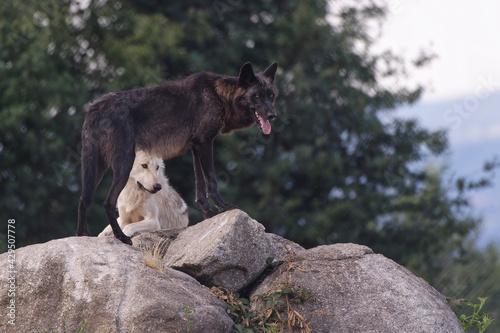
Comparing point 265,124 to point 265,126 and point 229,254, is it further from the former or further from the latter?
point 229,254

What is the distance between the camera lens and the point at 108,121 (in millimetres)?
7816

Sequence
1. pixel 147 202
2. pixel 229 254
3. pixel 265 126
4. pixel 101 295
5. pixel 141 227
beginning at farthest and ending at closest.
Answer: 1. pixel 147 202
2. pixel 141 227
3. pixel 265 126
4. pixel 229 254
5. pixel 101 295

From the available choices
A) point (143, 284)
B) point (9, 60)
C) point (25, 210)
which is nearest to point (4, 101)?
point (9, 60)

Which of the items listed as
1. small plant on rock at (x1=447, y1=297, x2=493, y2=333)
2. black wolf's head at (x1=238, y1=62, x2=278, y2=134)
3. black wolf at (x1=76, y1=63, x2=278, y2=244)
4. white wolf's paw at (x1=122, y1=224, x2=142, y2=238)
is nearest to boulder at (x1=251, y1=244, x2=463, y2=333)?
small plant on rock at (x1=447, y1=297, x2=493, y2=333)

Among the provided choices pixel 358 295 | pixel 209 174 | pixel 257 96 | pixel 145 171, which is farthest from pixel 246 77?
pixel 358 295

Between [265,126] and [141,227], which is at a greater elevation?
[265,126]

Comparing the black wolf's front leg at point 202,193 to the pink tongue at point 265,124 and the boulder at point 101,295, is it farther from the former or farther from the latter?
the boulder at point 101,295

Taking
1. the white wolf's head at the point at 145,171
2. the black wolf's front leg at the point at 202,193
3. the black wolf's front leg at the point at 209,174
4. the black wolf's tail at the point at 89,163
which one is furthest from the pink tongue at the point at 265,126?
the black wolf's tail at the point at 89,163

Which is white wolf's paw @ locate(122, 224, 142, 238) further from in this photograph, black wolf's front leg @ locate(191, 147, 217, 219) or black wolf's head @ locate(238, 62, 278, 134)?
black wolf's head @ locate(238, 62, 278, 134)

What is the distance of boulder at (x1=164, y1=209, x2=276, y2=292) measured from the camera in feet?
24.0

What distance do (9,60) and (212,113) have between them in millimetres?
12591

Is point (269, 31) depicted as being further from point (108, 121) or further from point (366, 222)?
point (108, 121)

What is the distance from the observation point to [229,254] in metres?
7.32

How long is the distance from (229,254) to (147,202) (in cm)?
251
